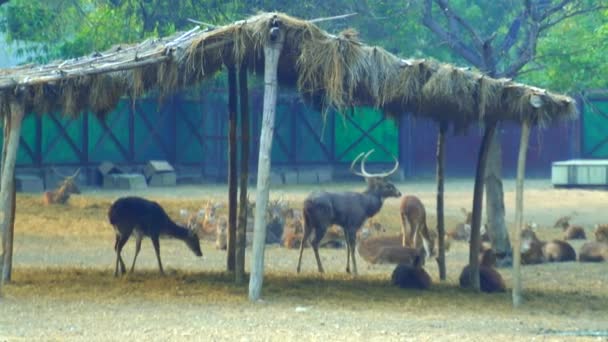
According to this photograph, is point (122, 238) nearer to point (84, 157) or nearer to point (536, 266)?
point (536, 266)

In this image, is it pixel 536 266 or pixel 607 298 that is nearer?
pixel 607 298

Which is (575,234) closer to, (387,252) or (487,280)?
(387,252)

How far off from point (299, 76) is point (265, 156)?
114 centimetres

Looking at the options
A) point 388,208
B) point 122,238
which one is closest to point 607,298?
point 122,238

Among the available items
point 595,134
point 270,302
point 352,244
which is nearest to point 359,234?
point 352,244

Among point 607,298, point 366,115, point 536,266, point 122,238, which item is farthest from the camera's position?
point 366,115

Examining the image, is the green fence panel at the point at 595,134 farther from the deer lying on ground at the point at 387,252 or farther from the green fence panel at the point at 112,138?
the deer lying on ground at the point at 387,252

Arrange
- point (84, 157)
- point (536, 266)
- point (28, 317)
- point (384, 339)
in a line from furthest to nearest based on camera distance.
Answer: point (84, 157), point (536, 266), point (28, 317), point (384, 339)

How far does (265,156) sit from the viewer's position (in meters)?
13.1

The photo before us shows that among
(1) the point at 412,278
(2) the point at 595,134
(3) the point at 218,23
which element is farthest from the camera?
(2) the point at 595,134

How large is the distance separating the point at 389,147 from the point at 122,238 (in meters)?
21.8

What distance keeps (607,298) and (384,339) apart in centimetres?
499

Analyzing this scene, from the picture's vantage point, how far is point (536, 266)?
18328mm

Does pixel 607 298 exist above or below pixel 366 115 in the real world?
below
